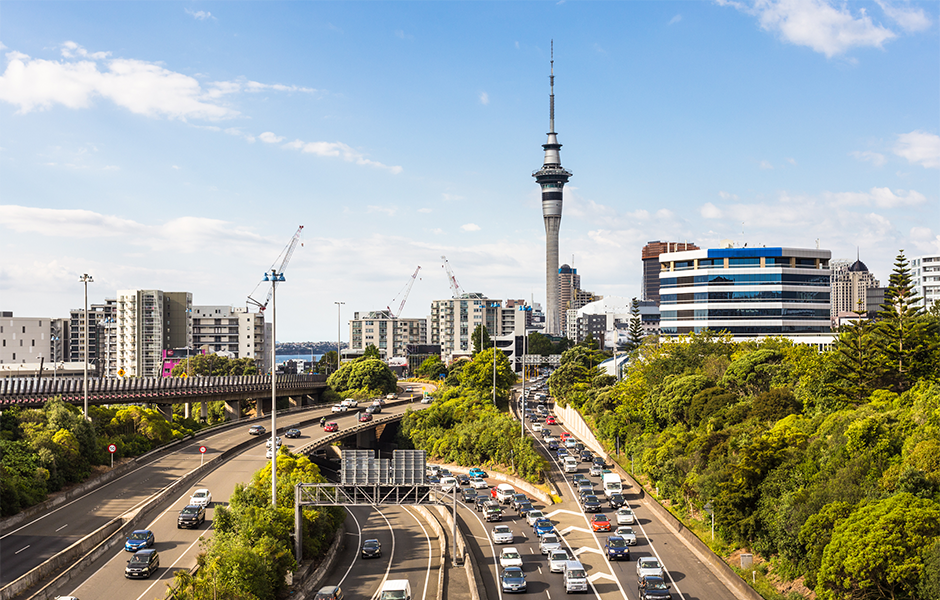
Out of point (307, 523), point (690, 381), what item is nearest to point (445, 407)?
point (690, 381)

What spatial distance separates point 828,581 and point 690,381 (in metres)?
44.9

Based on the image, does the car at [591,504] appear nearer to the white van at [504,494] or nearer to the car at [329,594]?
the white van at [504,494]

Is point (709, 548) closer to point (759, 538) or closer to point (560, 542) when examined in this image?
point (759, 538)

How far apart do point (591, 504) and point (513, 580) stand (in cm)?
2134

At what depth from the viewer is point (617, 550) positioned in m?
48.1

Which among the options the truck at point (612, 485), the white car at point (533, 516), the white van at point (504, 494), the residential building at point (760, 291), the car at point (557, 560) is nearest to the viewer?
the car at point (557, 560)

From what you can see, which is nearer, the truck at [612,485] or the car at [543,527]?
the car at [543,527]

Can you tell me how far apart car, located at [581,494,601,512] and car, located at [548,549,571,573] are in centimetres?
1447

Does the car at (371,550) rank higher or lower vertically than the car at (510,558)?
lower

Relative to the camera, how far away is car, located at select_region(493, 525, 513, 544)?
53.8 meters

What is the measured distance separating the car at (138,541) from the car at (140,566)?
431 centimetres

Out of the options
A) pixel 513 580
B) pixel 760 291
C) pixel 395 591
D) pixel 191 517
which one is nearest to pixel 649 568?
pixel 513 580

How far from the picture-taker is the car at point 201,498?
57.3 metres

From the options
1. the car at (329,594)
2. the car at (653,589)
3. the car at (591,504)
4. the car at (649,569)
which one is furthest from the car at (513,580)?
the car at (591,504)
